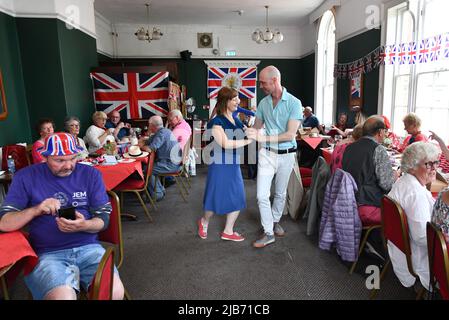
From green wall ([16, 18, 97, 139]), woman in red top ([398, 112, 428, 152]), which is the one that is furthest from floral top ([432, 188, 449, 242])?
green wall ([16, 18, 97, 139])

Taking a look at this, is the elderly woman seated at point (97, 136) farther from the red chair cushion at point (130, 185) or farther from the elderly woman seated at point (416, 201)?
the elderly woman seated at point (416, 201)

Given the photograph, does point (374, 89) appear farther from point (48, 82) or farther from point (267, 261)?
point (48, 82)

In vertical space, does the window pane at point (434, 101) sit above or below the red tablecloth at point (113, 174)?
above

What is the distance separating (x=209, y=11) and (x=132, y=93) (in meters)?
3.04

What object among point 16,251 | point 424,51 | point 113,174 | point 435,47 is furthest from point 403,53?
point 16,251

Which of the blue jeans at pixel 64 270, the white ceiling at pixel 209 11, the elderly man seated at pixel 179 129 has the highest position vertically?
the white ceiling at pixel 209 11

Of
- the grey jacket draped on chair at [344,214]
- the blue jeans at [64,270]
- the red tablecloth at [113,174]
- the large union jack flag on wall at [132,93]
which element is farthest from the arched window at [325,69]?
the blue jeans at [64,270]

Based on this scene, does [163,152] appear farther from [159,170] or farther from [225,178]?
[225,178]

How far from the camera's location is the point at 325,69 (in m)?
8.30

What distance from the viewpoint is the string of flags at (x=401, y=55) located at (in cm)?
384

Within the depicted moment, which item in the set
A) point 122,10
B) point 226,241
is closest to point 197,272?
point 226,241

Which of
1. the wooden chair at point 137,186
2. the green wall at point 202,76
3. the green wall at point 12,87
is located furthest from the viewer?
the green wall at point 202,76

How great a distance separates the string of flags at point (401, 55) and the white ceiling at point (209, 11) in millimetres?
2099

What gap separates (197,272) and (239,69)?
8.11 m
